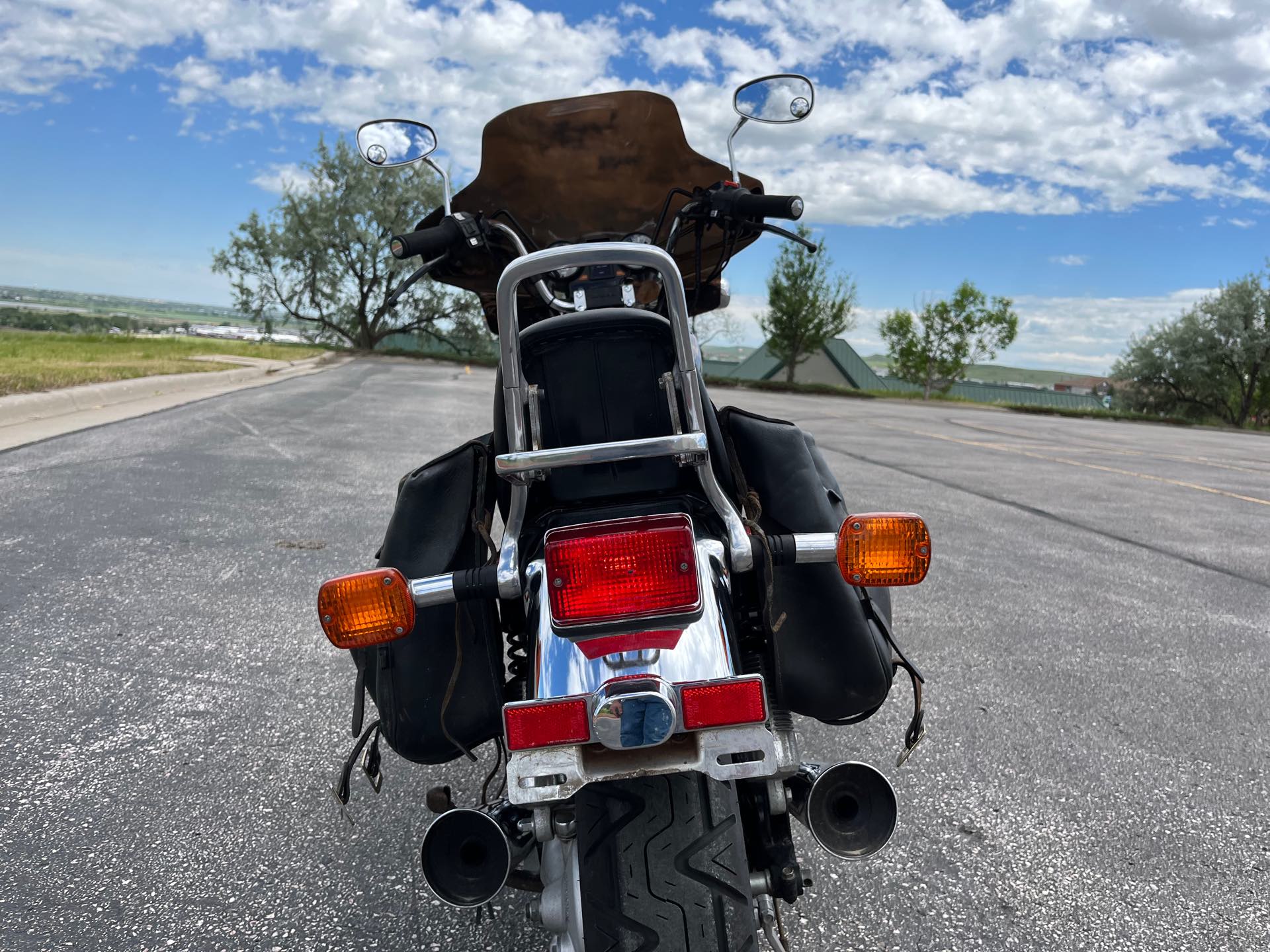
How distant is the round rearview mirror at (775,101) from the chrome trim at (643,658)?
66.9 inches

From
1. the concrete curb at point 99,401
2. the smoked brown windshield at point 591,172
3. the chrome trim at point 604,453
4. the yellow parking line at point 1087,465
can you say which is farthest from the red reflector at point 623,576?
the yellow parking line at point 1087,465

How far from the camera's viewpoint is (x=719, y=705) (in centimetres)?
143

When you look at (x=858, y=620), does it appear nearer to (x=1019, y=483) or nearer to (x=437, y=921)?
(x=437, y=921)

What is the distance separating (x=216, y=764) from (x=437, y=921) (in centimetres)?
114

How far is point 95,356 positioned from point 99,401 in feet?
30.6

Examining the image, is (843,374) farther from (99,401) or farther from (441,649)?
(441,649)

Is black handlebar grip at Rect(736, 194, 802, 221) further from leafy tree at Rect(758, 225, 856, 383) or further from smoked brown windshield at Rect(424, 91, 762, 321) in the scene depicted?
leafy tree at Rect(758, 225, 856, 383)

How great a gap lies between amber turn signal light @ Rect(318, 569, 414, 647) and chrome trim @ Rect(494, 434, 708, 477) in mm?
314

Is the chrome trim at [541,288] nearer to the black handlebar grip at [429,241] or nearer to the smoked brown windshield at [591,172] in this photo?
the black handlebar grip at [429,241]

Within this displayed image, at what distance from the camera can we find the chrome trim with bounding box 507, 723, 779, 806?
143cm

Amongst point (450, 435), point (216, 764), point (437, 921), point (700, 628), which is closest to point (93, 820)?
point (216, 764)

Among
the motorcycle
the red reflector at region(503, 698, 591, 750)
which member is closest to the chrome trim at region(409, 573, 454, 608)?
the motorcycle

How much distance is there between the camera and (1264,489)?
33.7ft

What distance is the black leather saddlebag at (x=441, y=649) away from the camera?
192cm
